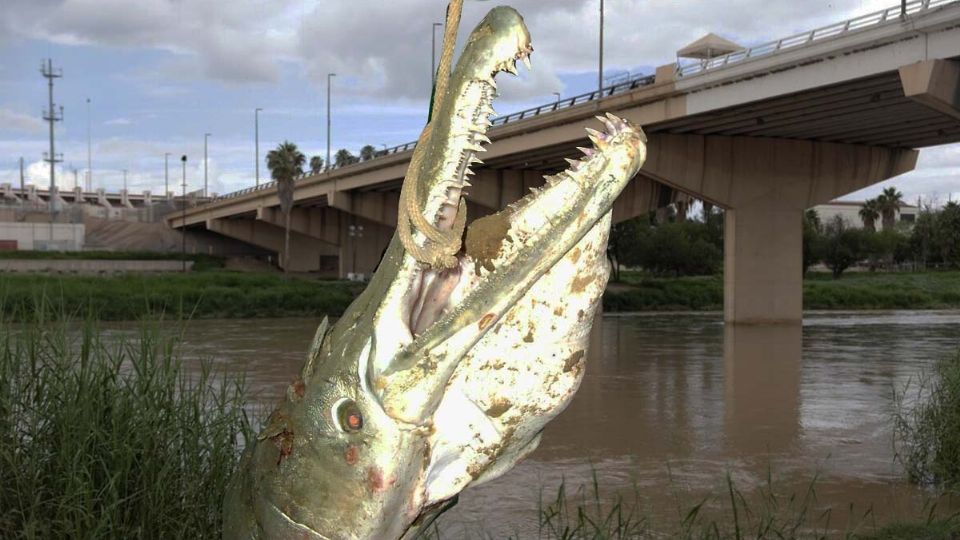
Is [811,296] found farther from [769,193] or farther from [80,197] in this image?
[80,197]

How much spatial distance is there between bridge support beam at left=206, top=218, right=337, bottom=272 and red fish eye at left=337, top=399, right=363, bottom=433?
77780 mm

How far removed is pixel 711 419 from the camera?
1561 centimetres

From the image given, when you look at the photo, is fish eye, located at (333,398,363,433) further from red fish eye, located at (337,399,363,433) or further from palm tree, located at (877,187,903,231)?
palm tree, located at (877,187,903,231)

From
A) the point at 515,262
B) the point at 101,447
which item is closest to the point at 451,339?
the point at 515,262

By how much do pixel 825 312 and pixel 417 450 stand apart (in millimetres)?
47860

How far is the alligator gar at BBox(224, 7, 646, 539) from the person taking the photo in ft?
4.98

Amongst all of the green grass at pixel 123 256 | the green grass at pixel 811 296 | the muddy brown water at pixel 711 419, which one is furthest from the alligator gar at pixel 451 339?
the green grass at pixel 123 256

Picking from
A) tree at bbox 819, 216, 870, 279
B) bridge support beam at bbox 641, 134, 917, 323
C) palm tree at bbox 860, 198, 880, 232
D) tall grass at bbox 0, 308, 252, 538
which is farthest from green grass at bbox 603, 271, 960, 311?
tall grass at bbox 0, 308, 252, 538

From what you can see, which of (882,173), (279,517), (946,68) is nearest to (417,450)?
(279,517)

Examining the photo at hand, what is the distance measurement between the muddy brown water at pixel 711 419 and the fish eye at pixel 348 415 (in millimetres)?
3559

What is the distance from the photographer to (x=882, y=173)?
36.6 metres

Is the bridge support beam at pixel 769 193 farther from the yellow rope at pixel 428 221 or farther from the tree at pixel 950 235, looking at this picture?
the tree at pixel 950 235

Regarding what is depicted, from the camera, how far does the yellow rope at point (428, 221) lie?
1.57 m

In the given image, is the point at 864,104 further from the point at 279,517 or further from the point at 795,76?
the point at 279,517
